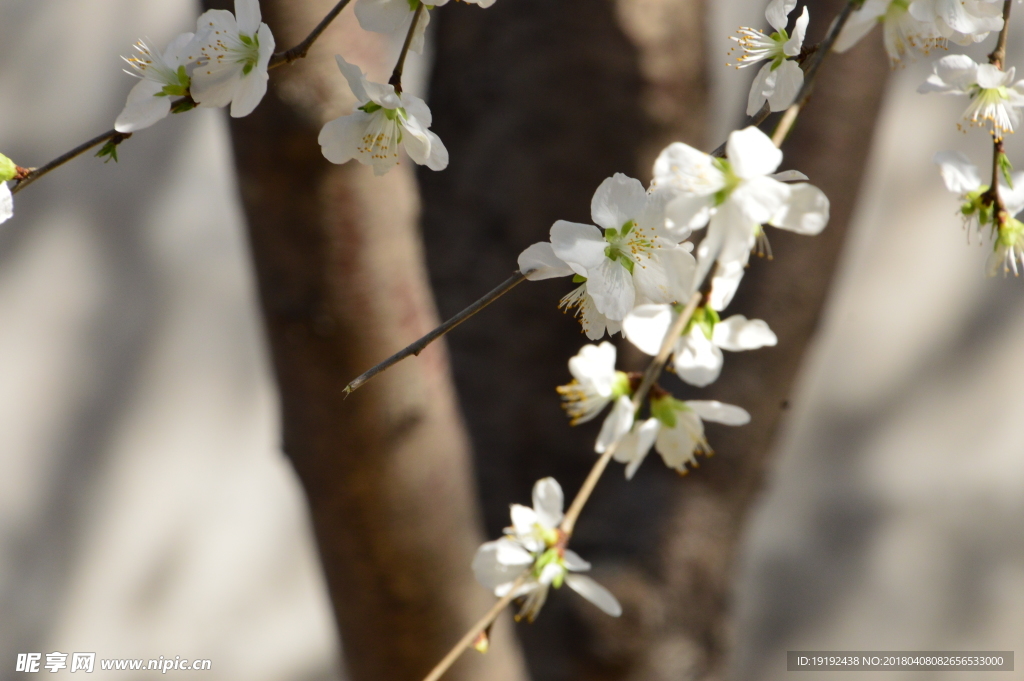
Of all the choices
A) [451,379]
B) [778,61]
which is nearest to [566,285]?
[451,379]

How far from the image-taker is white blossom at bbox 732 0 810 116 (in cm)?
25

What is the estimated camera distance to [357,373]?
1.54 feet

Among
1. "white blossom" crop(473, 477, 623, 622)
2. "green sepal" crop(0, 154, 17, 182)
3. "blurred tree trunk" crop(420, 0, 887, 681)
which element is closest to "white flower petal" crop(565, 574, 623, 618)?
"white blossom" crop(473, 477, 623, 622)

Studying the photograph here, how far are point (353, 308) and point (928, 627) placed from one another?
117 centimetres

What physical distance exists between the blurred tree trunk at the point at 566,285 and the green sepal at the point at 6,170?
577mm

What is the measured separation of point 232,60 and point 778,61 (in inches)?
7.4

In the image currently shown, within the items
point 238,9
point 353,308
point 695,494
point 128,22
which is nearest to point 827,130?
point 695,494

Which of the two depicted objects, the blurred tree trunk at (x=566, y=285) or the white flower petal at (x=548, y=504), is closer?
the white flower petal at (x=548, y=504)

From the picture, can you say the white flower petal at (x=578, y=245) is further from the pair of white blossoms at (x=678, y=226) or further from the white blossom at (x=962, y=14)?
the white blossom at (x=962, y=14)

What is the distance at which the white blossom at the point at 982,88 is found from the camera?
0.22 meters

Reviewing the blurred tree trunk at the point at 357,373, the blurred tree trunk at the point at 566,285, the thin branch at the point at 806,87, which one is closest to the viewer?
the thin branch at the point at 806,87

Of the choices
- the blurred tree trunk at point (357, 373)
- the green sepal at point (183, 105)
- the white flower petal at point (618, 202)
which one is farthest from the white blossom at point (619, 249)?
the blurred tree trunk at point (357, 373)

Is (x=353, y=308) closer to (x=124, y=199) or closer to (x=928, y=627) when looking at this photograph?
(x=124, y=199)

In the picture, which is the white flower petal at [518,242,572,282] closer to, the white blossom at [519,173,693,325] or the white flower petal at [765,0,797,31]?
the white blossom at [519,173,693,325]
